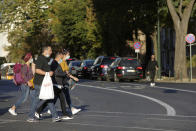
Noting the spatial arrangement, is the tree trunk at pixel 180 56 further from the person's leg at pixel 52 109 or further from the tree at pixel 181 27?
the person's leg at pixel 52 109

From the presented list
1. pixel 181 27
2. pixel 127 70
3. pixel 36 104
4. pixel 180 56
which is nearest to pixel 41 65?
pixel 36 104

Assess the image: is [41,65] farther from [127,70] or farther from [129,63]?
[129,63]

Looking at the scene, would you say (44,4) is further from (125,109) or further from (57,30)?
(125,109)

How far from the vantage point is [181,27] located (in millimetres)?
35875

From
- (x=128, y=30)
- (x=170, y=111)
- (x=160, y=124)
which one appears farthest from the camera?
(x=128, y=30)

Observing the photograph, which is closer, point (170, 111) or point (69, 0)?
point (170, 111)

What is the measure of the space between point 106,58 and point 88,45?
855 inches

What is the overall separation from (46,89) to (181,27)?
24.5 meters

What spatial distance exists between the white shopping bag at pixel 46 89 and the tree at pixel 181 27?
23717mm

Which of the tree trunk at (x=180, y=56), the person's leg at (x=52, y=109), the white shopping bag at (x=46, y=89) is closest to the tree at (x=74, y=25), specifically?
the tree trunk at (x=180, y=56)

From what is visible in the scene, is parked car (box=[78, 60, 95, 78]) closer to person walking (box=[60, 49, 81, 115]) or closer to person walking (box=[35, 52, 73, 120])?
person walking (box=[60, 49, 81, 115])

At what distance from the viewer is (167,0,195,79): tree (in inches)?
1400

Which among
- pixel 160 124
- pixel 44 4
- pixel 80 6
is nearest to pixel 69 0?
pixel 80 6

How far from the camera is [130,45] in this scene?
55.7 m
